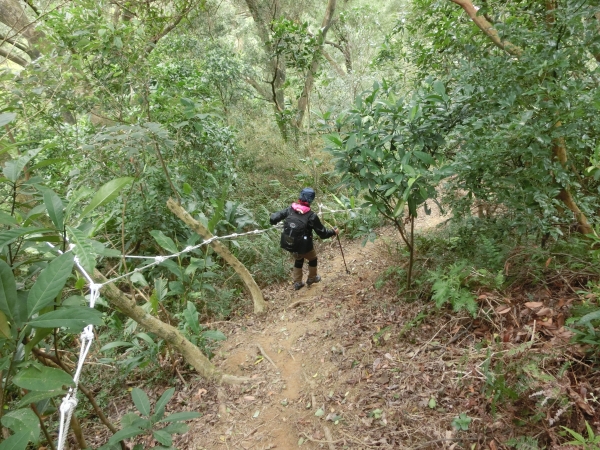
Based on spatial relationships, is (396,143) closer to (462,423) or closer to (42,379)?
(462,423)

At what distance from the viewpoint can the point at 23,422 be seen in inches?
49.1

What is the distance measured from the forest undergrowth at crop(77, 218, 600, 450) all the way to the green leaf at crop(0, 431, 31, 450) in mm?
2334

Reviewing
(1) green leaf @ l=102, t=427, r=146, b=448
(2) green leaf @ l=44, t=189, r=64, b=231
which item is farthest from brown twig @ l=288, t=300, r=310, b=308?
(2) green leaf @ l=44, t=189, r=64, b=231

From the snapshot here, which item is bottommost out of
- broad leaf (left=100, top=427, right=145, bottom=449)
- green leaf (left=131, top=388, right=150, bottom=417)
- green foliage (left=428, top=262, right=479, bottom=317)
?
green foliage (left=428, top=262, right=479, bottom=317)

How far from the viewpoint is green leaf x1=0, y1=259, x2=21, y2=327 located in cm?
131

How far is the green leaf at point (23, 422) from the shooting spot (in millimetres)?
1218

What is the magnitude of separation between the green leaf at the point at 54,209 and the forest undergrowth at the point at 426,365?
8.35 ft

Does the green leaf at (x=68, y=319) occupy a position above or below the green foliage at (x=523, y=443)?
above

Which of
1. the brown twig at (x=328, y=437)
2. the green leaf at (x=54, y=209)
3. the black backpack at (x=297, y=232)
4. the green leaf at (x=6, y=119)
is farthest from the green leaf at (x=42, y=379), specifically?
the black backpack at (x=297, y=232)

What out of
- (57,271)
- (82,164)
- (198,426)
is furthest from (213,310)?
(57,271)

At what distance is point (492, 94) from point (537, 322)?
1965 mm

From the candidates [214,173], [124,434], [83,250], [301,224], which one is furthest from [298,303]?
[83,250]

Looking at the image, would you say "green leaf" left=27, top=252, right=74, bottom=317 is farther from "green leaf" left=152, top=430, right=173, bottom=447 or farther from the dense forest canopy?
"green leaf" left=152, top=430, right=173, bottom=447

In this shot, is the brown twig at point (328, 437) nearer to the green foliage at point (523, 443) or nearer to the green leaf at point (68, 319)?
the green foliage at point (523, 443)
